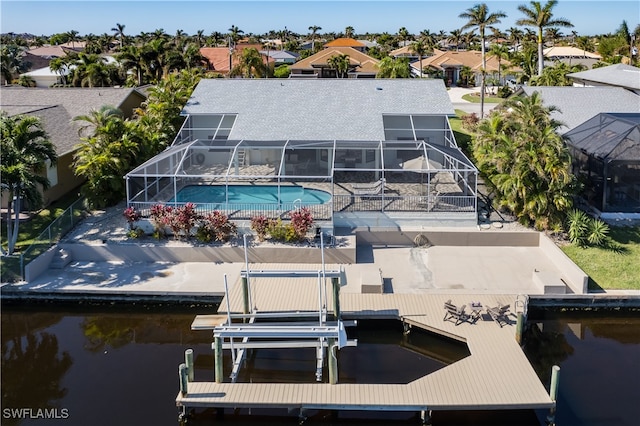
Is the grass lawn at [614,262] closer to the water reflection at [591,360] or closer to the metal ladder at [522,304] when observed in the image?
the water reflection at [591,360]

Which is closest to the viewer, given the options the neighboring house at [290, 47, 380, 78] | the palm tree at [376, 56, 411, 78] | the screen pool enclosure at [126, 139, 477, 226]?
the screen pool enclosure at [126, 139, 477, 226]

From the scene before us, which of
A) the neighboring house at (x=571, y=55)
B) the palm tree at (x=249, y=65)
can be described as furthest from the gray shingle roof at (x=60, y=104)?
the neighboring house at (x=571, y=55)

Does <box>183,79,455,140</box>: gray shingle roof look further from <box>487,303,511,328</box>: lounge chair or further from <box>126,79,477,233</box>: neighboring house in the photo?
<box>487,303,511,328</box>: lounge chair

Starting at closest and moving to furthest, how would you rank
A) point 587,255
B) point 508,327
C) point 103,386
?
point 103,386 → point 508,327 → point 587,255

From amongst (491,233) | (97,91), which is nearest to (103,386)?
(491,233)

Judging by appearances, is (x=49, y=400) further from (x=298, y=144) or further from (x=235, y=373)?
(x=298, y=144)

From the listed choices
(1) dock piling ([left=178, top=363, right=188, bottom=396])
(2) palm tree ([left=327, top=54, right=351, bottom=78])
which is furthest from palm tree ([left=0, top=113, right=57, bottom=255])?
(2) palm tree ([left=327, top=54, right=351, bottom=78])

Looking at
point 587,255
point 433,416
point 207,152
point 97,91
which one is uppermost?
point 97,91

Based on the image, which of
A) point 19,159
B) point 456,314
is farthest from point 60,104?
point 456,314
